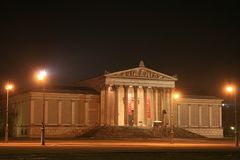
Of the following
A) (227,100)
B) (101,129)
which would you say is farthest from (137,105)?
(227,100)

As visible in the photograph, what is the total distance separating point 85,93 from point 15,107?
18712 mm

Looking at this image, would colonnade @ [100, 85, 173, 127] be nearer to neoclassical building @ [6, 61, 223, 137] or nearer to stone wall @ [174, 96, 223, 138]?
neoclassical building @ [6, 61, 223, 137]

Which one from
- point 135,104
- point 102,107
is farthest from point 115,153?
point 135,104

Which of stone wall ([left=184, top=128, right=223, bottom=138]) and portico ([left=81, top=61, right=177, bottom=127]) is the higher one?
portico ([left=81, top=61, right=177, bottom=127])

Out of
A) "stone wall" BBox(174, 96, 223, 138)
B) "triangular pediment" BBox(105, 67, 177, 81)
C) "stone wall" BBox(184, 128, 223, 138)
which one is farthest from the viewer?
"stone wall" BBox(184, 128, 223, 138)

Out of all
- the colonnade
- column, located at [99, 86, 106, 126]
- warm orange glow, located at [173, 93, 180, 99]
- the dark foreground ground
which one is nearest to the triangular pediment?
the colonnade

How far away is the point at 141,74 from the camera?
12069 cm

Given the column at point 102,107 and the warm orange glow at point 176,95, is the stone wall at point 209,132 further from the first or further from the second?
the column at point 102,107

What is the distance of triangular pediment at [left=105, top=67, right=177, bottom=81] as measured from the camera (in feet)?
389

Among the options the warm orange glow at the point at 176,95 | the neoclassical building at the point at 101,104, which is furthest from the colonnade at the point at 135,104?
the warm orange glow at the point at 176,95

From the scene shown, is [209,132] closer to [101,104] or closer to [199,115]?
[199,115]

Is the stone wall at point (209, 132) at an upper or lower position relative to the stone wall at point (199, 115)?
lower

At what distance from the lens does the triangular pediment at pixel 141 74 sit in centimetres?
11856

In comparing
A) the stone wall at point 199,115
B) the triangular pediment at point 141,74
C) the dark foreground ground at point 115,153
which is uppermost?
the triangular pediment at point 141,74
